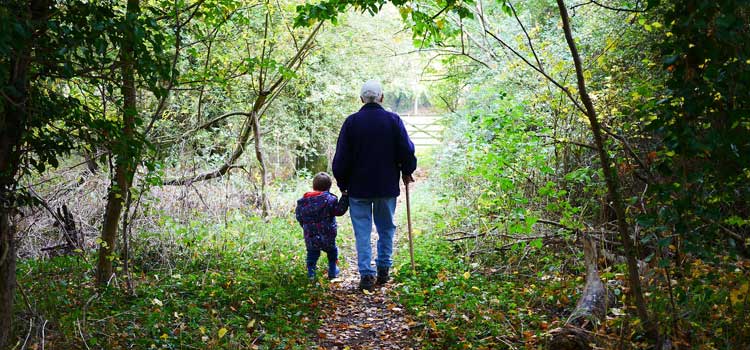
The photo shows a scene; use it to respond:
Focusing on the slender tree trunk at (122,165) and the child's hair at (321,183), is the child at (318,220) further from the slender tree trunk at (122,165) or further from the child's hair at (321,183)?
the slender tree trunk at (122,165)

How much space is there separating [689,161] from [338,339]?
3.17 metres

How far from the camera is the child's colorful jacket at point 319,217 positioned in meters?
6.61

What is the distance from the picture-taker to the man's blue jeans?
6.61m

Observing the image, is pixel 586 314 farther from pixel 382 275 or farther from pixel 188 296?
pixel 188 296

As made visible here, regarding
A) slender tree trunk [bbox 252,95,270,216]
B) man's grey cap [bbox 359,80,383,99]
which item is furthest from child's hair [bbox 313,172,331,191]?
slender tree trunk [bbox 252,95,270,216]

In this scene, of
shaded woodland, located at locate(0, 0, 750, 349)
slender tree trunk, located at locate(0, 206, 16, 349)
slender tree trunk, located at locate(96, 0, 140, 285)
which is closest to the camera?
shaded woodland, located at locate(0, 0, 750, 349)

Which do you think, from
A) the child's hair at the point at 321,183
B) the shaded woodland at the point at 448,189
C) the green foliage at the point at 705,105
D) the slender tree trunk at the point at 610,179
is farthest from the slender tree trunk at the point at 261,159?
the green foliage at the point at 705,105

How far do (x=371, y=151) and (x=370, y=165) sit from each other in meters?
0.16

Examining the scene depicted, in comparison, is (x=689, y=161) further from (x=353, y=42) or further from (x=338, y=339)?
(x=353, y=42)

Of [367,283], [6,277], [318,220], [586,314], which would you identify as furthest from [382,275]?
[6,277]

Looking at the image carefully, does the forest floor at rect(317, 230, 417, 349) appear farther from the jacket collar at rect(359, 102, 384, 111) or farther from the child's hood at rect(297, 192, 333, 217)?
the jacket collar at rect(359, 102, 384, 111)

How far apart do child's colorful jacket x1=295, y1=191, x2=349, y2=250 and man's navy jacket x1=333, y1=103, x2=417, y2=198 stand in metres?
0.25

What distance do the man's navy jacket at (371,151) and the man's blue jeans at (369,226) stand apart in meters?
0.13

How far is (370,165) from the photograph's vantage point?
21.4ft
